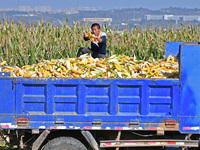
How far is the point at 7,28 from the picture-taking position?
1310 centimetres

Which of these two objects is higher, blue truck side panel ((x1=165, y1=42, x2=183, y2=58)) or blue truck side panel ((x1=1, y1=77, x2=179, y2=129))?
blue truck side panel ((x1=165, y1=42, x2=183, y2=58))

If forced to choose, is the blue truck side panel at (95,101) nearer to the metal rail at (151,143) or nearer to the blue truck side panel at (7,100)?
the blue truck side panel at (7,100)

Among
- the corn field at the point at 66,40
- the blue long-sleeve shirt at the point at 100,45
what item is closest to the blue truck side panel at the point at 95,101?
the blue long-sleeve shirt at the point at 100,45

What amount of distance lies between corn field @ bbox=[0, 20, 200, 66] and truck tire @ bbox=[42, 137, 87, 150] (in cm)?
448

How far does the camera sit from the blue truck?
6773 millimetres

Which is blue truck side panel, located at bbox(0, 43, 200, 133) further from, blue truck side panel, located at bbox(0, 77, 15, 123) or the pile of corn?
the pile of corn

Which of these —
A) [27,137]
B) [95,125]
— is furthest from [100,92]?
[27,137]

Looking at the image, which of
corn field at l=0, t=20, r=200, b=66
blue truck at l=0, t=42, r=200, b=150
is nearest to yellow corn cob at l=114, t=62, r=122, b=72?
blue truck at l=0, t=42, r=200, b=150

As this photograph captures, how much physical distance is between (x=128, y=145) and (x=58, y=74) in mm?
1691

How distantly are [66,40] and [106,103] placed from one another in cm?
584

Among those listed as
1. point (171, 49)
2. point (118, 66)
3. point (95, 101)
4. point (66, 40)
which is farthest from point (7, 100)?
point (66, 40)

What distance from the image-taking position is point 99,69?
754cm

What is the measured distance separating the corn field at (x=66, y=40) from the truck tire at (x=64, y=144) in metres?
4.48

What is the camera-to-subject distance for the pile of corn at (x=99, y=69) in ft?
24.3
